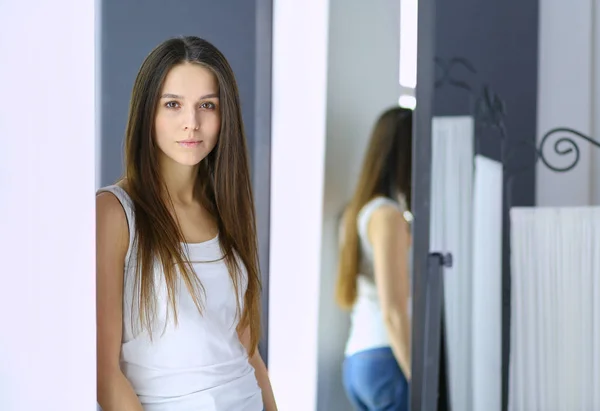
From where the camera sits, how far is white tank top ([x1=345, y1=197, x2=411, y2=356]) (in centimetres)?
132

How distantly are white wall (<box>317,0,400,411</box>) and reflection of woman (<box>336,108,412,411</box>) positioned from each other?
0.02m

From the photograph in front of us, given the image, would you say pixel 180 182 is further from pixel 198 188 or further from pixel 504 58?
pixel 504 58

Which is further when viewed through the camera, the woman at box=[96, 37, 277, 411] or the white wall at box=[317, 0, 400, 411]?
the white wall at box=[317, 0, 400, 411]

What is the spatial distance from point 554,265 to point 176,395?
858mm

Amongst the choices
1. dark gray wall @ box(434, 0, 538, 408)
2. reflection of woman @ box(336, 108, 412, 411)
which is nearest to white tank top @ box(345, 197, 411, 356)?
reflection of woman @ box(336, 108, 412, 411)

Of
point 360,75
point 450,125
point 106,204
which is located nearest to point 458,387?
point 450,125

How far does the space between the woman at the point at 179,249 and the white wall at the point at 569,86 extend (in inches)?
31.7

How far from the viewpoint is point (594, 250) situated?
4.99 feet

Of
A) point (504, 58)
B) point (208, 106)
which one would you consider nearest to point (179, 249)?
point (208, 106)

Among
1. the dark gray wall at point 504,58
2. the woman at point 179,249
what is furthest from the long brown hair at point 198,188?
the dark gray wall at point 504,58

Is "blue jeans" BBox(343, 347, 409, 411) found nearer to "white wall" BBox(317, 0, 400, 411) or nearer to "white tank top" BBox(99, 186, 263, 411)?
"white wall" BBox(317, 0, 400, 411)

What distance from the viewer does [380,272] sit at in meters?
1.34
